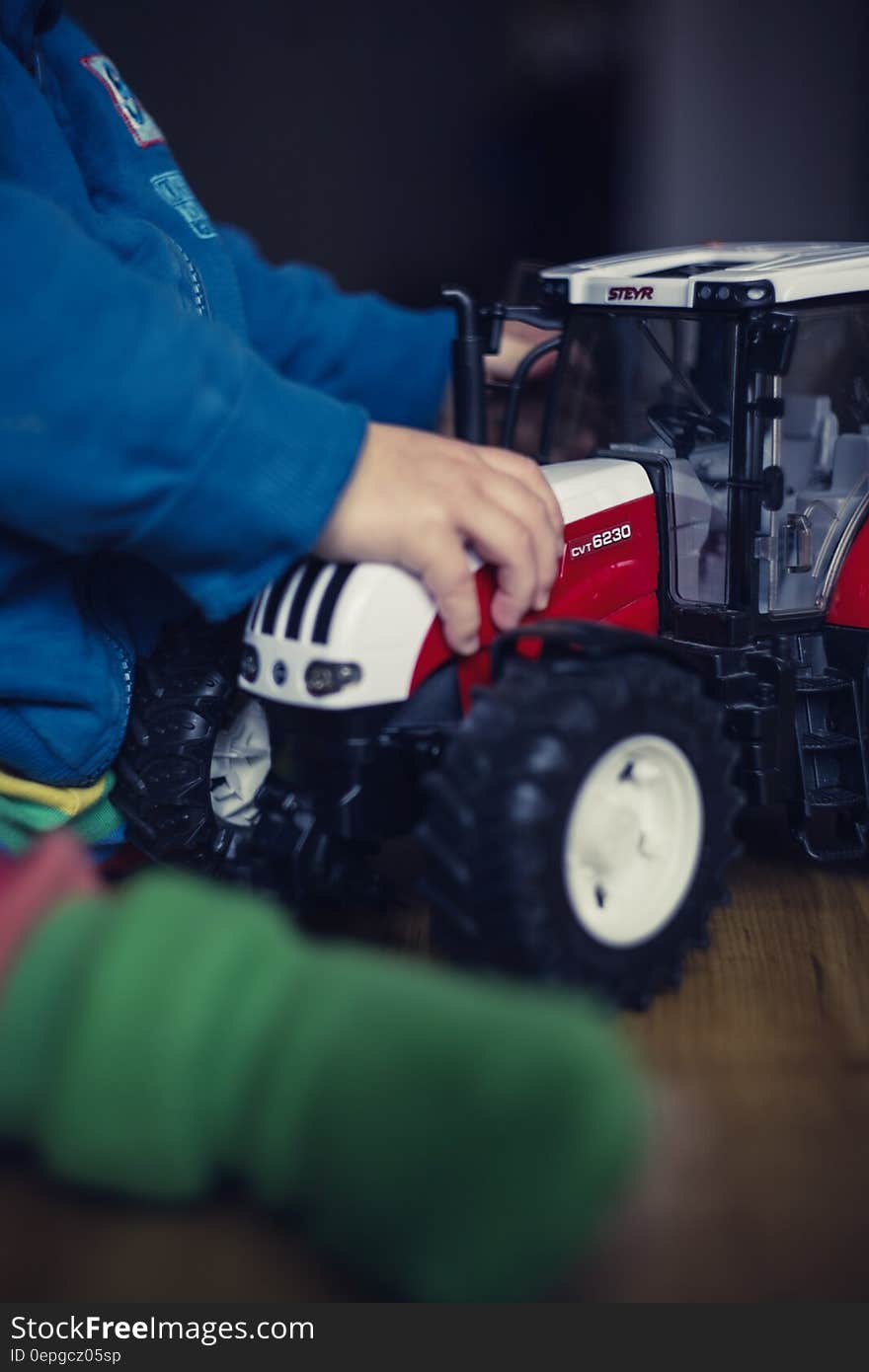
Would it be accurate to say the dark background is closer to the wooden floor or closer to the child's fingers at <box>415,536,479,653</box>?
the child's fingers at <box>415,536,479,653</box>

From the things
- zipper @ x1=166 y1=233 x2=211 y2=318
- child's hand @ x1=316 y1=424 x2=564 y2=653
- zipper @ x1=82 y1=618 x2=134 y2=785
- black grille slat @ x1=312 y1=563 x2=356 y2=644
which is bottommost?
zipper @ x1=82 y1=618 x2=134 y2=785

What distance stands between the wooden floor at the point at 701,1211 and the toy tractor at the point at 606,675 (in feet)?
0.12

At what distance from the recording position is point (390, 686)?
0.47m

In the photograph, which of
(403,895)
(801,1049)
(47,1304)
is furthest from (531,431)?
(47,1304)

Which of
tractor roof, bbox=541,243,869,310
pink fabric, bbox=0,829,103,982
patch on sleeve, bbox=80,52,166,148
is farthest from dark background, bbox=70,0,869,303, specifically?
pink fabric, bbox=0,829,103,982

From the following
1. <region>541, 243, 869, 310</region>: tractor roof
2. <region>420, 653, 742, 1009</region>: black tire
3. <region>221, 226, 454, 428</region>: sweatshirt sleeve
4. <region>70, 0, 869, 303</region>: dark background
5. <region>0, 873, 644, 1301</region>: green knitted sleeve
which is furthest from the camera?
<region>70, 0, 869, 303</region>: dark background

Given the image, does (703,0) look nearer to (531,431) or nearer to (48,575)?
(531,431)

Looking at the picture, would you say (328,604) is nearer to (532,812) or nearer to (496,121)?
(532,812)

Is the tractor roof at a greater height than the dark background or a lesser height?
greater

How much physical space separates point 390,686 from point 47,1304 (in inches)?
8.7

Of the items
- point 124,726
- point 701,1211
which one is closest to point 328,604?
point 124,726

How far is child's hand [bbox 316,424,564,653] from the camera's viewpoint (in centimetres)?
46

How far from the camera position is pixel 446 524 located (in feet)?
1.52

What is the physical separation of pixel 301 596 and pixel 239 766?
11 centimetres
